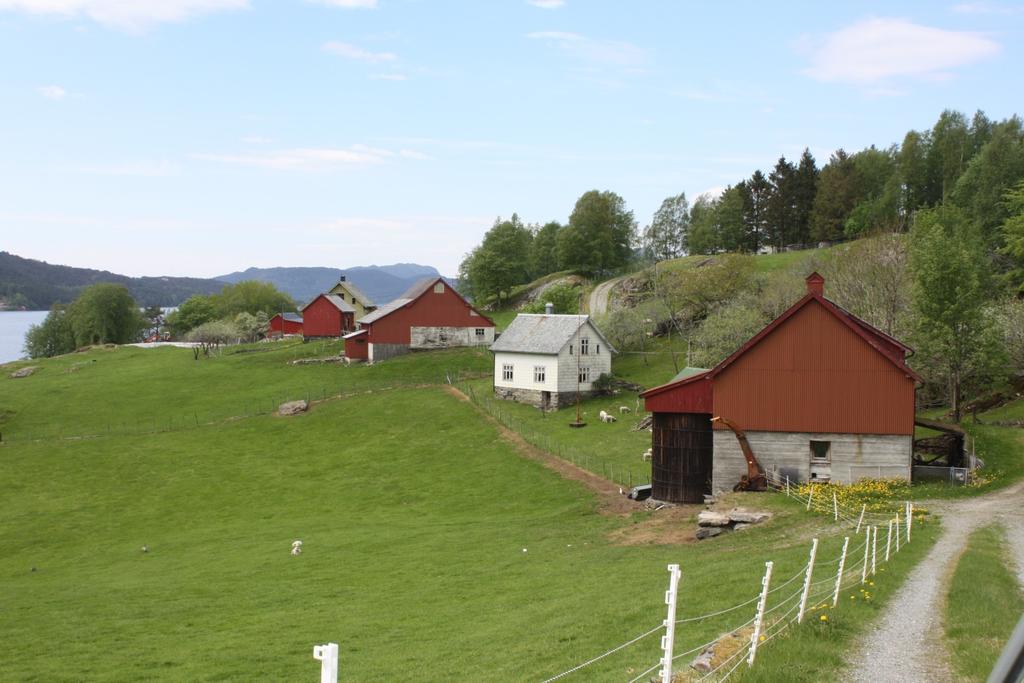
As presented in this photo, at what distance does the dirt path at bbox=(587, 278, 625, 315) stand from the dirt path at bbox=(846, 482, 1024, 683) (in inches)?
3217

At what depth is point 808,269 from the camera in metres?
82.9

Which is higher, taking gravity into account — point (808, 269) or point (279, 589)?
point (808, 269)

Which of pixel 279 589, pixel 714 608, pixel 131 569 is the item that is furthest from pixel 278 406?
pixel 714 608

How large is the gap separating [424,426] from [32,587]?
3167 cm

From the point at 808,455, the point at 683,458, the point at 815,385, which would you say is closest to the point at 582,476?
the point at 683,458

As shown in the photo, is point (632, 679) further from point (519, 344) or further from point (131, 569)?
point (519, 344)

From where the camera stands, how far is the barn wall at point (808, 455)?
3753 cm

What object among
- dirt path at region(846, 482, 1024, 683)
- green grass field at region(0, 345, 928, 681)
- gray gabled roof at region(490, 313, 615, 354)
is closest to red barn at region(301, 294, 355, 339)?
green grass field at region(0, 345, 928, 681)

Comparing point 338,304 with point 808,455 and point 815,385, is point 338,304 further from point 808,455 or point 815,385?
point 808,455

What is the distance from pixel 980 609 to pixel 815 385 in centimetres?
2161

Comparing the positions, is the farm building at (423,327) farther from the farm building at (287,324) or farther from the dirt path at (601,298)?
the farm building at (287,324)

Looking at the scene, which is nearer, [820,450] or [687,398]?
[820,450]

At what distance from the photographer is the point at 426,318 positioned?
91.4m

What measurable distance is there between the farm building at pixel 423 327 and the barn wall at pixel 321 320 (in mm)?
18240
